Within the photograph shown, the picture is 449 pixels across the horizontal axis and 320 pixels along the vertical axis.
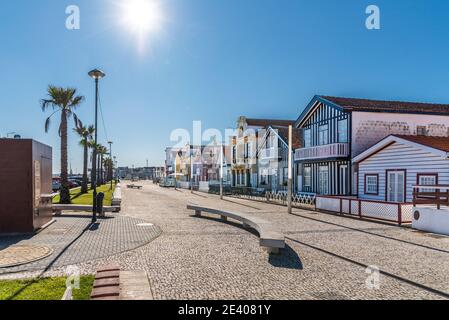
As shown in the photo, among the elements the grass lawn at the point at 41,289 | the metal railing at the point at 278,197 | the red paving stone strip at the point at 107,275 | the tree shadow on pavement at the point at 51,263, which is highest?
the red paving stone strip at the point at 107,275

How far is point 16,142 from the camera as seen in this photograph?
1235 cm

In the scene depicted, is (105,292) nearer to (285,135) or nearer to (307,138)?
(307,138)

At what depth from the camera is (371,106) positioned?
2694 centimetres

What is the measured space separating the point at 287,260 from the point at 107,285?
436cm

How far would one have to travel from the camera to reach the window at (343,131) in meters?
25.8

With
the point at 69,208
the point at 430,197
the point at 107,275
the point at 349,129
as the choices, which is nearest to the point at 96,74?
the point at 69,208

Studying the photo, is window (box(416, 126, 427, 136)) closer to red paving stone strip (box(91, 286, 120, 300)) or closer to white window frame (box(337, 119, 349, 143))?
white window frame (box(337, 119, 349, 143))

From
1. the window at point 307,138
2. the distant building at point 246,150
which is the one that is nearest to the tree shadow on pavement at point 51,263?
the window at point 307,138

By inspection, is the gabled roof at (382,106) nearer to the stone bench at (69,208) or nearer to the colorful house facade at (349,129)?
the colorful house facade at (349,129)

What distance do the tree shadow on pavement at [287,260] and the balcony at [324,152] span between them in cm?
1687

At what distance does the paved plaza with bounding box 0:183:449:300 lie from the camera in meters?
6.56
